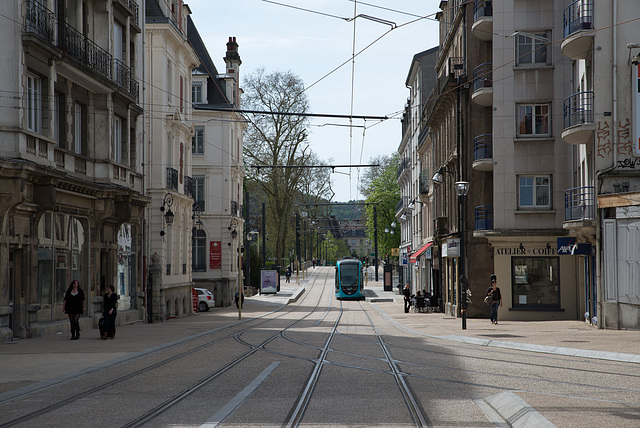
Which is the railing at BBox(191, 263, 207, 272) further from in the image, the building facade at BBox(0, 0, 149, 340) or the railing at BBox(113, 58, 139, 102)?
the railing at BBox(113, 58, 139, 102)

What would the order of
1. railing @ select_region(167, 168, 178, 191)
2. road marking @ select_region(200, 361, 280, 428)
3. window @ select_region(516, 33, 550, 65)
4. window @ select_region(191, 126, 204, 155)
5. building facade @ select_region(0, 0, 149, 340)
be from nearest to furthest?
road marking @ select_region(200, 361, 280, 428), building facade @ select_region(0, 0, 149, 340), window @ select_region(516, 33, 550, 65), railing @ select_region(167, 168, 178, 191), window @ select_region(191, 126, 204, 155)

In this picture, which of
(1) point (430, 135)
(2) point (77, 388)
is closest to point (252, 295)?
(1) point (430, 135)

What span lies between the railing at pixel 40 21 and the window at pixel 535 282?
20.3m

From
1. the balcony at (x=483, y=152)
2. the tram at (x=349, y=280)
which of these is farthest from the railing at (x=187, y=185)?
the tram at (x=349, y=280)

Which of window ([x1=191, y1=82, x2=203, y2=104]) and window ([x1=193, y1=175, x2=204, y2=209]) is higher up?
window ([x1=191, y1=82, x2=203, y2=104])

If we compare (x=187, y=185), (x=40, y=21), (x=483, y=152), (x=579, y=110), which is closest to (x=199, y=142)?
(x=187, y=185)

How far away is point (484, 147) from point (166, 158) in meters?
16.1

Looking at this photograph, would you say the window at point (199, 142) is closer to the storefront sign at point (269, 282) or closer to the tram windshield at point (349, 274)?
the storefront sign at point (269, 282)

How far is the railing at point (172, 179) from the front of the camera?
3941 cm

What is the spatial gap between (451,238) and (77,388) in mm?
27107

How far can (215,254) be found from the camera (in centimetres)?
5672

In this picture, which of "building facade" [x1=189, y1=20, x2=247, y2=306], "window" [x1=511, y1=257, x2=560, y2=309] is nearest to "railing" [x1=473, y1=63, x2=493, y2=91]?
"window" [x1=511, y1=257, x2=560, y2=309]

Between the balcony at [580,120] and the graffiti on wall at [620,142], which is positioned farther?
the balcony at [580,120]

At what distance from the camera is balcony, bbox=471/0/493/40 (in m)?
33.2
